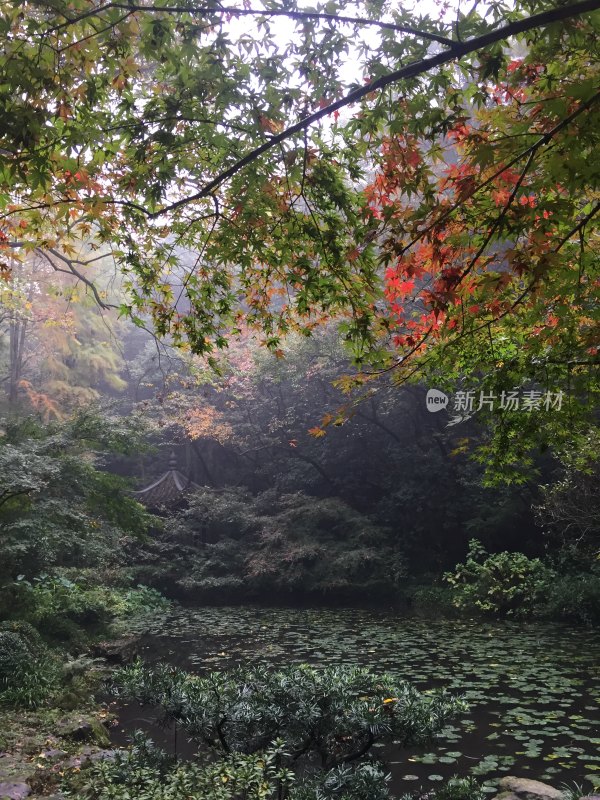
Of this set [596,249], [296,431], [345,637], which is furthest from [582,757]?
[296,431]

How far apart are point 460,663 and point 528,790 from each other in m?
3.58

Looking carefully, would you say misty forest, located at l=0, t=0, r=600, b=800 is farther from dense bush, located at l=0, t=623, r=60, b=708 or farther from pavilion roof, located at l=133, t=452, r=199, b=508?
pavilion roof, located at l=133, t=452, r=199, b=508

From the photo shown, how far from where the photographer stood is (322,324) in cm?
615

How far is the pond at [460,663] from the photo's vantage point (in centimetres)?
427

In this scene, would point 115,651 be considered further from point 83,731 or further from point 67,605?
point 83,731

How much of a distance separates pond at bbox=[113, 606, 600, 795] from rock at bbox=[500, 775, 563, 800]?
0.30 meters

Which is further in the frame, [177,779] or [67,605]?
[67,605]

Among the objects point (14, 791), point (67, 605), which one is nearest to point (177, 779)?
point (14, 791)

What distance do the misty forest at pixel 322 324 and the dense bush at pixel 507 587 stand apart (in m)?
0.06

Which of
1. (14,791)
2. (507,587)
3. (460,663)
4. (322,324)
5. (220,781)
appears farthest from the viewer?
(507,587)

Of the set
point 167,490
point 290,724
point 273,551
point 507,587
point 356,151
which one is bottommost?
point 507,587

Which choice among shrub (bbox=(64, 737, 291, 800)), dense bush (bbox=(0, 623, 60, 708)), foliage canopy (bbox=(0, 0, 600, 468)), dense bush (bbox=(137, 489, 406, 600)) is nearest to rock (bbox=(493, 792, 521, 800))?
shrub (bbox=(64, 737, 291, 800))

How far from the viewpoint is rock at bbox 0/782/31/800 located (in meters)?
3.25

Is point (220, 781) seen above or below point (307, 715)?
below
